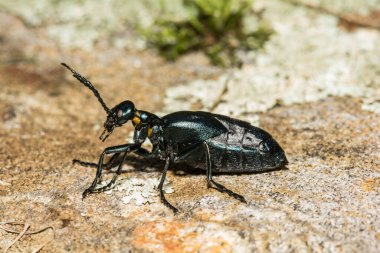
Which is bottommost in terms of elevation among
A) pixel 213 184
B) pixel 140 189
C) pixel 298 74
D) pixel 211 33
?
pixel 140 189

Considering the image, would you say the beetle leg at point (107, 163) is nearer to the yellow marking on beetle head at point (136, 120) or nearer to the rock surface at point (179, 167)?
the rock surface at point (179, 167)

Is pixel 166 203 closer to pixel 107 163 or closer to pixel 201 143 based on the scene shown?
pixel 201 143

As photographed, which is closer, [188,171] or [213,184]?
[213,184]

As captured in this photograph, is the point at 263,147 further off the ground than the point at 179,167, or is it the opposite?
the point at 263,147

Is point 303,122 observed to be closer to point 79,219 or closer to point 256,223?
point 256,223

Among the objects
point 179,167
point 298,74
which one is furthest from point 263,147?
point 298,74

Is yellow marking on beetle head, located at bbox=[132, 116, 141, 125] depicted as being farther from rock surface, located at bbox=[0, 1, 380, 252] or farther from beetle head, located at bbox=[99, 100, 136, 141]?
rock surface, located at bbox=[0, 1, 380, 252]

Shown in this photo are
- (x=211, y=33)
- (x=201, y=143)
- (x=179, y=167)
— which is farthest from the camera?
(x=211, y=33)

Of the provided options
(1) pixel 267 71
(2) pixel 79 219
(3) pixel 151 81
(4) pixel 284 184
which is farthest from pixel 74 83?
(4) pixel 284 184
